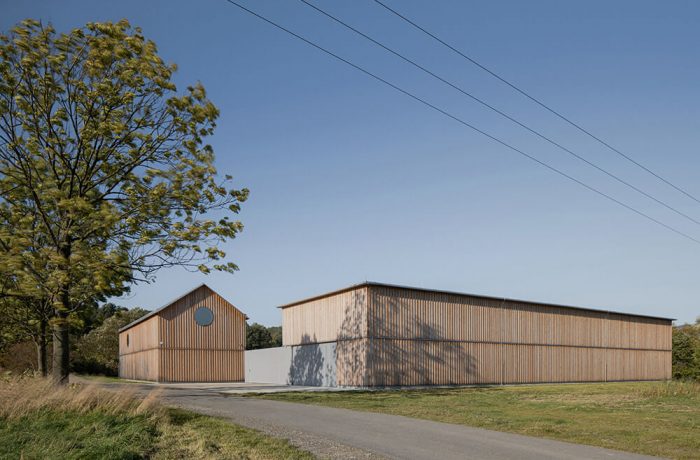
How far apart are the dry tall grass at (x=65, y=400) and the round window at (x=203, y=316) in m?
29.9

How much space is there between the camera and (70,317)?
55.6ft

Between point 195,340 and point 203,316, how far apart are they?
5.84 feet

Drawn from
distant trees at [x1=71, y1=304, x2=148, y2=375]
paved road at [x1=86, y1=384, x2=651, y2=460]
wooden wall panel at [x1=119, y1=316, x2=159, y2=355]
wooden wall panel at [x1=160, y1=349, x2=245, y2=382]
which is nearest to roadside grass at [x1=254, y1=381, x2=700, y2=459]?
paved road at [x1=86, y1=384, x2=651, y2=460]

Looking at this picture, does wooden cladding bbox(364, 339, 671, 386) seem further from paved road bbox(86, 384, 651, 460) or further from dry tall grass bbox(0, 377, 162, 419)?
dry tall grass bbox(0, 377, 162, 419)

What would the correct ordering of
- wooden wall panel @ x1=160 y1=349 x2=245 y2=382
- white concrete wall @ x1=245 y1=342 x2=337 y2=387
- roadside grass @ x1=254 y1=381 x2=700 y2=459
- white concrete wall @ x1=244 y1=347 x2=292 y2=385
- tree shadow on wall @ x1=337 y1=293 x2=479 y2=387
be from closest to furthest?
roadside grass @ x1=254 y1=381 x2=700 y2=459
tree shadow on wall @ x1=337 y1=293 x2=479 y2=387
white concrete wall @ x1=245 y1=342 x2=337 y2=387
wooden wall panel @ x1=160 y1=349 x2=245 y2=382
white concrete wall @ x1=244 y1=347 x2=292 y2=385

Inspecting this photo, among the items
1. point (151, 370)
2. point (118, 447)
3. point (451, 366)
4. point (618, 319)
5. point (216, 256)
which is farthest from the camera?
point (618, 319)

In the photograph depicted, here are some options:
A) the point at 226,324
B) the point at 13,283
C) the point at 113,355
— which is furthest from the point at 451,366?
the point at 113,355

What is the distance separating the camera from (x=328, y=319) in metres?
39.9

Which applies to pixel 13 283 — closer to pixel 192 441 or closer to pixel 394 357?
pixel 192 441

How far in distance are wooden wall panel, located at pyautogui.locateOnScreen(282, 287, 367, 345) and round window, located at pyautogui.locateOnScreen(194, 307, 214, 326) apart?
17.9 ft

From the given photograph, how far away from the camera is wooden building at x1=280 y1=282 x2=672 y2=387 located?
36.4 meters

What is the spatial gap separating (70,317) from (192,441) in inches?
298

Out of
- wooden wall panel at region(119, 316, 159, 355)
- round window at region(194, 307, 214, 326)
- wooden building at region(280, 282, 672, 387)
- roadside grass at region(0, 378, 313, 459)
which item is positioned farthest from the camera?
round window at region(194, 307, 214, 326)

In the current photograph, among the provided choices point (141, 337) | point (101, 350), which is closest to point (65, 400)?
point (141, 337)
